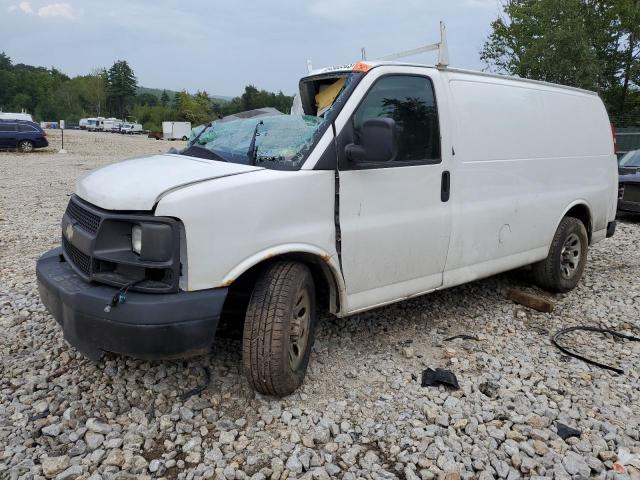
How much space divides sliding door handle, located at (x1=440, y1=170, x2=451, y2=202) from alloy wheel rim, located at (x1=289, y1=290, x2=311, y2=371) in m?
1.38

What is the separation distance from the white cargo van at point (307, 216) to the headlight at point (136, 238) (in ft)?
0.04

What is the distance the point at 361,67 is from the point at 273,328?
75.0 inches

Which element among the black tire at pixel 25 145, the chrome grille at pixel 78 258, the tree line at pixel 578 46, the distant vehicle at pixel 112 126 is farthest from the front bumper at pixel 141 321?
the distant vehicle at pixel 112 126

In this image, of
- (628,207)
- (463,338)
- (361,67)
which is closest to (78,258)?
(361,67)

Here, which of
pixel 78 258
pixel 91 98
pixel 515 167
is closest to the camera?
pixel 78 258

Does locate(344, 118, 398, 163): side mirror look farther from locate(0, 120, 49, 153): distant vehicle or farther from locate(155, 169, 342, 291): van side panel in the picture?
locate(0, 120, 49, 153): distant vehicle

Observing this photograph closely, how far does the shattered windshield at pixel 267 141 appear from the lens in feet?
10.9

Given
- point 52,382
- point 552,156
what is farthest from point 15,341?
point 552,156

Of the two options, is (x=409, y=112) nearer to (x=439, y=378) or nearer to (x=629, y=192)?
(x=439, y=378)

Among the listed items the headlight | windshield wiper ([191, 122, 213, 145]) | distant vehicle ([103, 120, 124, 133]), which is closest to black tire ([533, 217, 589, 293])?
windshield wiper ([191, 122, 213, 145])

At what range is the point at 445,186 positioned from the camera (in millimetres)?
3998

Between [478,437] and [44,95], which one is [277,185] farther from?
[44,95]

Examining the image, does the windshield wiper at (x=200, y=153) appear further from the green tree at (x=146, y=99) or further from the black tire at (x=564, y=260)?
the green tree at (x=146, y=99)

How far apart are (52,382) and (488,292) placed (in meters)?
4.15
